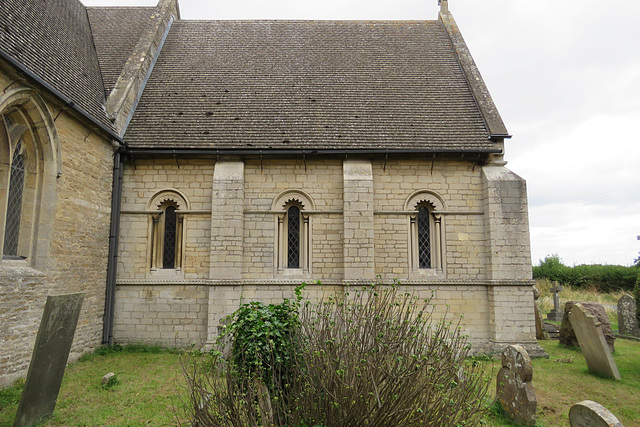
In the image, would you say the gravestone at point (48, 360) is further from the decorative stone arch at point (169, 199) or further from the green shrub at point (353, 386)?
the decorative stone arch at point (169, 199)

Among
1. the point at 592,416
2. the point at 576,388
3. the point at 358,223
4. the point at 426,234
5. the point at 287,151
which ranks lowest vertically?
the point at 576,388

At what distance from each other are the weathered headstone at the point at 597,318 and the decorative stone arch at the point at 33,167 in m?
12.8

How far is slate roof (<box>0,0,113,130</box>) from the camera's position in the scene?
794 centimetres

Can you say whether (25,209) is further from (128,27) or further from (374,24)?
(374,24)

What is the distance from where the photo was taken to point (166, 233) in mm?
11109

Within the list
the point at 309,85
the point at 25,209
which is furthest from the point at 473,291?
the point at 25,209

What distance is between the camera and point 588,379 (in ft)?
26.6

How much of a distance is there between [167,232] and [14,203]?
390 cm

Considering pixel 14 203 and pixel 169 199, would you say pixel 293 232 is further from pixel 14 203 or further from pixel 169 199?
pixel 14 203

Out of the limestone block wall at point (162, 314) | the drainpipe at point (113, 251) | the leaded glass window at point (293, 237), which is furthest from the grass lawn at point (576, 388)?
the drainpipe at point (113, 251)

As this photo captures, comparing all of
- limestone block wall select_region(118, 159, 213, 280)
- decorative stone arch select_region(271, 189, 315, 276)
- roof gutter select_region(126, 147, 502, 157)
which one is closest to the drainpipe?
limestone block wall select_region(118, 159, 213, 280)

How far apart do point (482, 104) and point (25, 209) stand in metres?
12.3

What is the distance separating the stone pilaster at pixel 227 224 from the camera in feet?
33.7

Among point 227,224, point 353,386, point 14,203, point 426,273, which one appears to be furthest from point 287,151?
point 353,386
